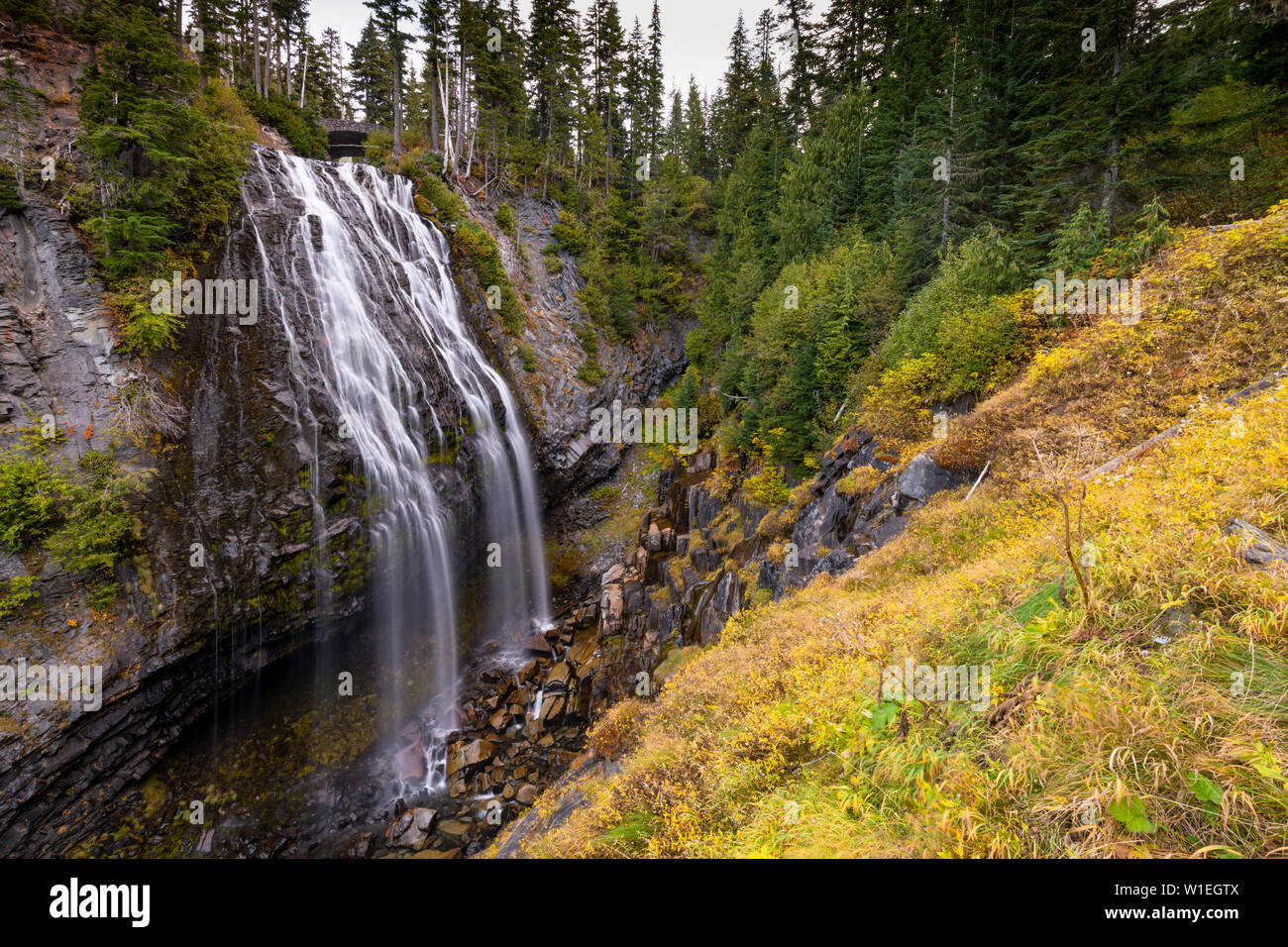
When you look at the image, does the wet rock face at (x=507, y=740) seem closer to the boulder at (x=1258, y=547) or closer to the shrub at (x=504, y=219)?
the boulder at (x=1258, y=547)

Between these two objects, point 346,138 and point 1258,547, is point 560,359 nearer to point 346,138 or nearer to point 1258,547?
point 346,138

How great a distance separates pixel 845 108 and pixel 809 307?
15128mm

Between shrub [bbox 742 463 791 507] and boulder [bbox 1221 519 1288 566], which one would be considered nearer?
boulder [bbox 1221 519 1288 566]

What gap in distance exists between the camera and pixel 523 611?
21078mm

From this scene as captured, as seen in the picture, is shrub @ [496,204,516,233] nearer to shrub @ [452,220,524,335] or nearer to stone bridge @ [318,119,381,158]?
shrub @ [452,220,524,335]

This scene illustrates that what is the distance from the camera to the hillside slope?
2730 millimetres

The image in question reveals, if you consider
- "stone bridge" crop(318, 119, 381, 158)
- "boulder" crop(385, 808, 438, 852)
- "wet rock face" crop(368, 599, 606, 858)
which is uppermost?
"stone bridge" crop(318, 119, 381, 158)

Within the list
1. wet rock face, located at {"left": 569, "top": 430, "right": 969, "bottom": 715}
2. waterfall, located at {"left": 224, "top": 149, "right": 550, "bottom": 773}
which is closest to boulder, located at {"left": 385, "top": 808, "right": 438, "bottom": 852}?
waterfall, located at {"left": 224, "top": 149, "right": 550, "bottom": 773}

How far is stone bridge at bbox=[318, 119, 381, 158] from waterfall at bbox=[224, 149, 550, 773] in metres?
7.00

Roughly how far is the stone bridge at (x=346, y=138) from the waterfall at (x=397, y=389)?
7.00 meters

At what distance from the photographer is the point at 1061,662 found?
3.73 m

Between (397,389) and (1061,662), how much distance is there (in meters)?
20.0

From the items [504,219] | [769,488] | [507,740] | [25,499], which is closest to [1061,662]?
[769,488]
